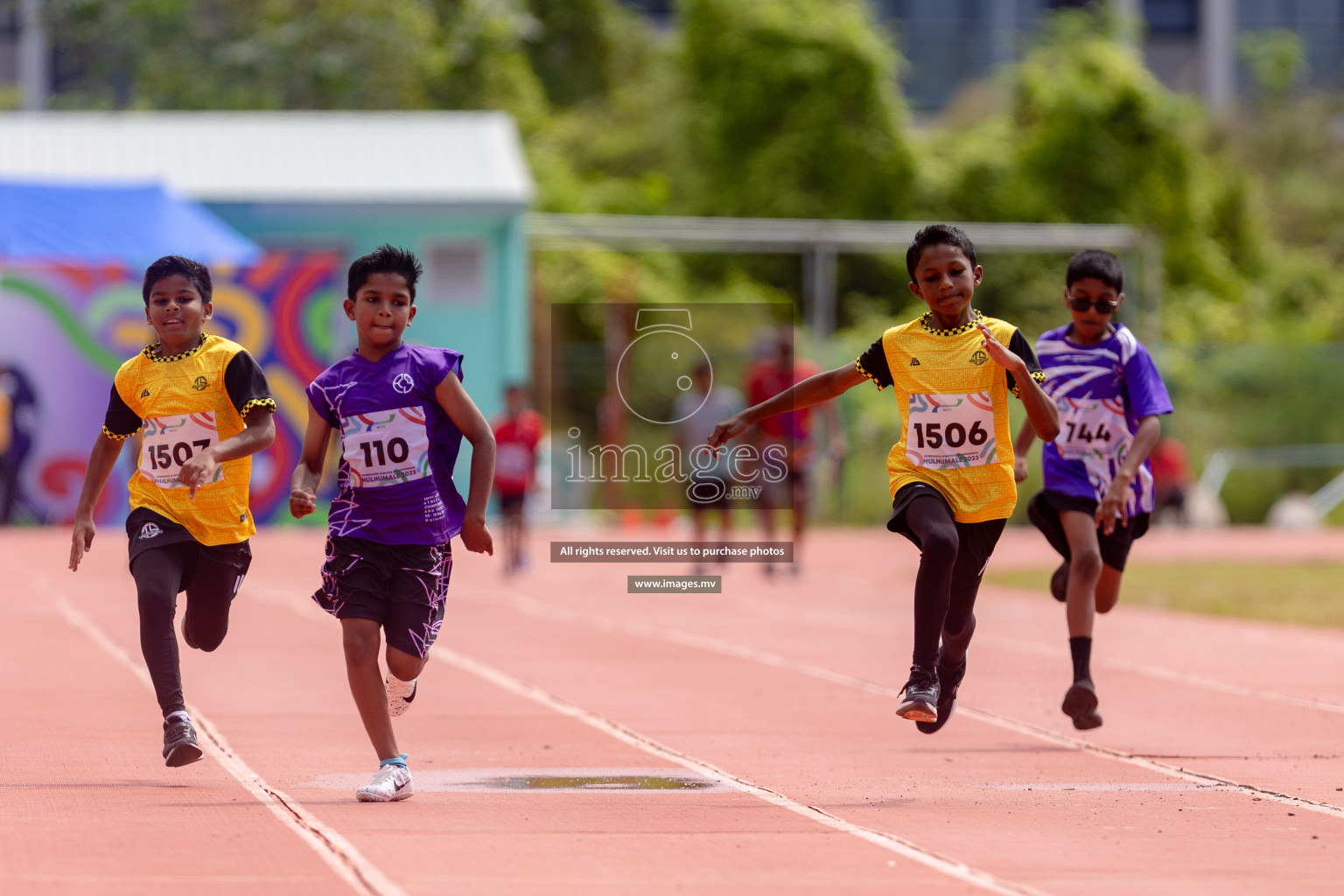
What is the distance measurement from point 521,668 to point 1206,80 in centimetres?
5372

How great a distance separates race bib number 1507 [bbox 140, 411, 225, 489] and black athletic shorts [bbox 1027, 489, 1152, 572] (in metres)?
3.64

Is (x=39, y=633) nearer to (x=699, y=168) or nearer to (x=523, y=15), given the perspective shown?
(x=699, y=168)

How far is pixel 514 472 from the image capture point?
18.8 meters

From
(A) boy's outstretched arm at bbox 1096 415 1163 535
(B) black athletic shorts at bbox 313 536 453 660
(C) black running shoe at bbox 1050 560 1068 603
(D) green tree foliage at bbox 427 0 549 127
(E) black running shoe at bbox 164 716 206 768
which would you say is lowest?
(E) black running shoe at bbox 164 716 206 768

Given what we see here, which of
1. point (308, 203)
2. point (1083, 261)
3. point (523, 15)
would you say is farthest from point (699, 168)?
point (1083, 261)

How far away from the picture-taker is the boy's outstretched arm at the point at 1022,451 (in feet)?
27.1

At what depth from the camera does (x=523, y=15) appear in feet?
145

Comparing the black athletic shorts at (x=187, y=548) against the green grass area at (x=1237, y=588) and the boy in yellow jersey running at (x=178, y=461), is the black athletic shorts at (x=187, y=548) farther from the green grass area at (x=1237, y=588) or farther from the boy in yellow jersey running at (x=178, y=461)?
the green grass area at (x=1237, y=588)

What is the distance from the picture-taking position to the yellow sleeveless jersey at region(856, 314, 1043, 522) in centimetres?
752

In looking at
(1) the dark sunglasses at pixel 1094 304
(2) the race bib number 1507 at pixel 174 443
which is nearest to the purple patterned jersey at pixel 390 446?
(2) the race bib number 1507 at pixel 174 443

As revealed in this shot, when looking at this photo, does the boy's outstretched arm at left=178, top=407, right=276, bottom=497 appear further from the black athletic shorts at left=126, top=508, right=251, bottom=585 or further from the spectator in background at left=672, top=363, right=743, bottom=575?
the spectator in background at left=672, top=363, right=743, bottom=575

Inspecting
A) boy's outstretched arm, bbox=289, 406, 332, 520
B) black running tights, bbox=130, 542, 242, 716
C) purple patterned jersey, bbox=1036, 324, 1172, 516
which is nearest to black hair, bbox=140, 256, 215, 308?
boy's outstretched arm, bbox=289, 406, 332, 520

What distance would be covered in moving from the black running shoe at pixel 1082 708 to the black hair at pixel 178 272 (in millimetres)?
3831

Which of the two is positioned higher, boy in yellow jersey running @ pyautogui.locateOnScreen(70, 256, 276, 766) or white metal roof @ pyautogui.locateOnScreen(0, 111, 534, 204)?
white metal roof @ pyautogui.locateOnScreen(0, 111, 534, 204)
